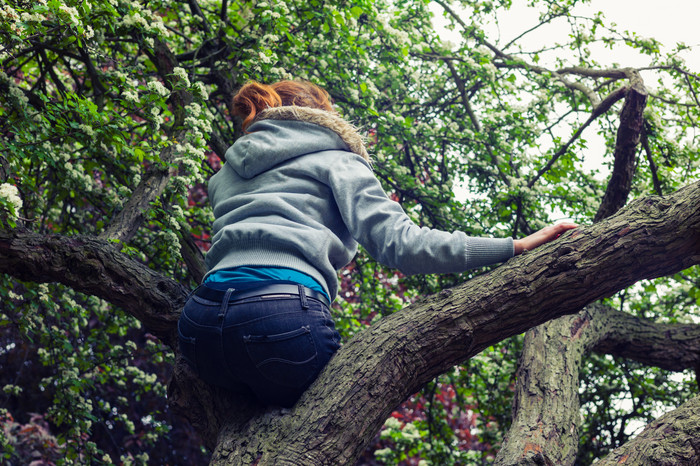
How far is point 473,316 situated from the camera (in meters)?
2.06

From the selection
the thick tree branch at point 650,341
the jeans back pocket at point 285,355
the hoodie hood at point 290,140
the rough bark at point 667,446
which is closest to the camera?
the jeans back pocket at point 285,355

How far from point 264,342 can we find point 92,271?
1.17 metres

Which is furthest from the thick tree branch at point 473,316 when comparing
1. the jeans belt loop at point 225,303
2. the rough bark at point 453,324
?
the jeans belt loop at point 225,303

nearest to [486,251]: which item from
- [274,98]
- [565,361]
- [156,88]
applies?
[274,98]

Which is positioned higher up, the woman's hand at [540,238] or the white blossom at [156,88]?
the white blossom at [156,88]

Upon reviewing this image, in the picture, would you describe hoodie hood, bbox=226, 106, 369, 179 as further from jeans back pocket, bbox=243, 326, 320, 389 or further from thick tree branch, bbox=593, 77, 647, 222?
thick tree branch, bbox=593, 77, 647, 222

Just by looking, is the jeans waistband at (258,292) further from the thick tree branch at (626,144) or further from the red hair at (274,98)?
the thick tree branch at (626,144)

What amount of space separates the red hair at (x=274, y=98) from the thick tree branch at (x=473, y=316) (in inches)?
41.3

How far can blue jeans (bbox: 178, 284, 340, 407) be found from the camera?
193 centimetres

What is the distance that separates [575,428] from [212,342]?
1942 mm

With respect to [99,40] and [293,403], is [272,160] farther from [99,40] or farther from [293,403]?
[99,40]

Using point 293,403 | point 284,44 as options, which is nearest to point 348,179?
point 293,403

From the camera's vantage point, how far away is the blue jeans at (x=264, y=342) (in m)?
1.93

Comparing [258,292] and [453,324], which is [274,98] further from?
[453,324]
